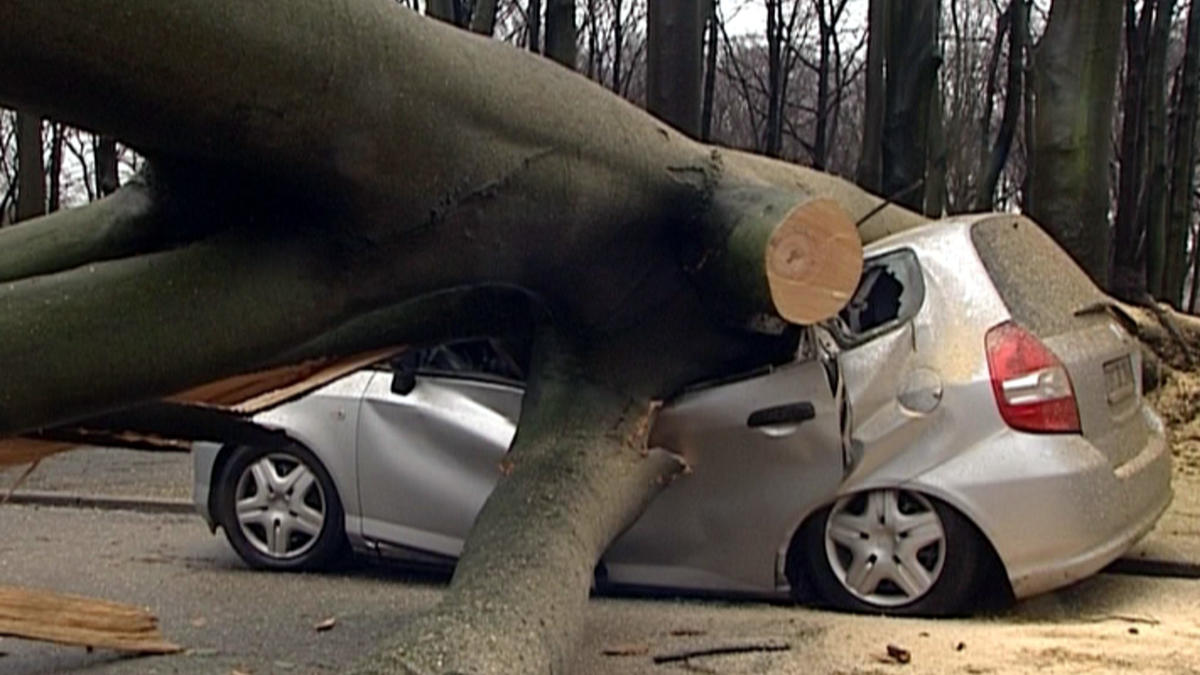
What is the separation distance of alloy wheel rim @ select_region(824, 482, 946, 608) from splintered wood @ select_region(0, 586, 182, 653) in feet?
7.66

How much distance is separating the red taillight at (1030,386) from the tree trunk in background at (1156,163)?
16.8 m

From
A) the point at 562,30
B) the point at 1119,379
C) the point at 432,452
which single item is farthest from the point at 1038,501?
the point at 562,30

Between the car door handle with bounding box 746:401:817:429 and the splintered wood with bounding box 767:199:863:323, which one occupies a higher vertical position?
the splintered wood with bounding box 767:199:863:323

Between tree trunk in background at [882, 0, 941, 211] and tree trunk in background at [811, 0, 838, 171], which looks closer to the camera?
tree trunk in background at [882, 0, 941, 211]

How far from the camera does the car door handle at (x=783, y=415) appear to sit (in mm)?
5285

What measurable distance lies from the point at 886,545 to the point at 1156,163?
61.1ft

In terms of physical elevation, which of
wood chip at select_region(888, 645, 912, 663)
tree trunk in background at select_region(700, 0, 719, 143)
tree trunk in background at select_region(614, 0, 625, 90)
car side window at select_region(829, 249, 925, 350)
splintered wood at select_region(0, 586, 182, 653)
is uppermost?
tree trunk in background at select_region(614, 0, 625, 90)

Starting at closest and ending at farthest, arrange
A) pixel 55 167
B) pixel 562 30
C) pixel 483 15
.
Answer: pixel 562 30, pixel 483 15, pixel 55 167

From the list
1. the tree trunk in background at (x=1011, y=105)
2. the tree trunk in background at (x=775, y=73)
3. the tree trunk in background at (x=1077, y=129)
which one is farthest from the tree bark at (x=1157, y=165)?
the tree trunk in background at (x=1077, y=129)

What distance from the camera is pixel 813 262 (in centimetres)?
475

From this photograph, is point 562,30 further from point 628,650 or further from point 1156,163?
point 628,650

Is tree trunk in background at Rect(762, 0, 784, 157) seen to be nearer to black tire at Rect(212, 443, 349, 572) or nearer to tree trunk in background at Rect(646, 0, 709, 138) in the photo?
tree trunk in background at Rect(646, 0, 709, 138)

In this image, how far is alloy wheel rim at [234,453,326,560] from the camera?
21.1 feet

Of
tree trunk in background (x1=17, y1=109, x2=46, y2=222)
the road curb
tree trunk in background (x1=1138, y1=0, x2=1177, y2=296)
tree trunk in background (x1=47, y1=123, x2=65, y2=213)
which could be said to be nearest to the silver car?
the road curb
